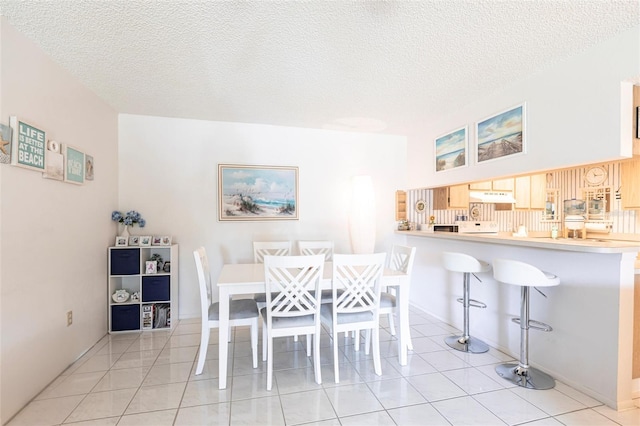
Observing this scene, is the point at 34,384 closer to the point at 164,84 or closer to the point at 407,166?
the point at 164,84

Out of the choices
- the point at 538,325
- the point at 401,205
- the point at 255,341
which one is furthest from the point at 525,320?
the point at 401,205

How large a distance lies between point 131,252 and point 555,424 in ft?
12.7

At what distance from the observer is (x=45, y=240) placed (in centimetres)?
219

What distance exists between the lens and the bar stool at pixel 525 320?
211cm

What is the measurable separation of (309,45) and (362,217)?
2303 millimetres

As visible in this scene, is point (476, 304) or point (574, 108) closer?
point (574, 108)

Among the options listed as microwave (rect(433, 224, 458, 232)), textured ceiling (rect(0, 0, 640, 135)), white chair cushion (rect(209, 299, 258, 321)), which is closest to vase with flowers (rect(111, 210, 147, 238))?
textured ceiling (rect(0, 0, 640, 135))

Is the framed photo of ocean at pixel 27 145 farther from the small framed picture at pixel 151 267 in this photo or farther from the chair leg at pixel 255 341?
the chair leg at pixel 255 341

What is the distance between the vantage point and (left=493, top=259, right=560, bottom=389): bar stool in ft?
6.93

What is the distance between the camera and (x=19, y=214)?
6.38ft

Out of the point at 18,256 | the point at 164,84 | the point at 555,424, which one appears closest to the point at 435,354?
the point at 555,424

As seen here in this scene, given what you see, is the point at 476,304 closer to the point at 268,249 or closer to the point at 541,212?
the point at 268,249

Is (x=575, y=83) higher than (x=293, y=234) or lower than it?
higher

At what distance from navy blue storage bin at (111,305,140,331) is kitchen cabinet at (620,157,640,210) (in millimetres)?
6067
